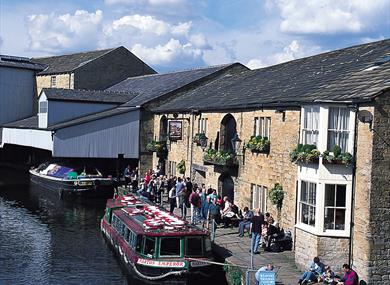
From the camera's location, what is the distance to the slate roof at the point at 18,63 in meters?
53.6

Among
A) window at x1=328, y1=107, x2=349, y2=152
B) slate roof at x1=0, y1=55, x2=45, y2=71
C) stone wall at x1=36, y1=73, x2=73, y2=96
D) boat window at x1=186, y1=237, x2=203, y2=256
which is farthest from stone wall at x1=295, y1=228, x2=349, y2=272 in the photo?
slate roof at x1=0, y1=55, x2=45, y2=71

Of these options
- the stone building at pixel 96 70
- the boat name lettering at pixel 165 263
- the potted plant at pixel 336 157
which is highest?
the stone building at pixel 96 70

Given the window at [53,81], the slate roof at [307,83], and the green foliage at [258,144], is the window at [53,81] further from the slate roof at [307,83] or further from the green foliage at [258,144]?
the green foliage at [258,144]

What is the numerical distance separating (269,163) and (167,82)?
20872 millimetres

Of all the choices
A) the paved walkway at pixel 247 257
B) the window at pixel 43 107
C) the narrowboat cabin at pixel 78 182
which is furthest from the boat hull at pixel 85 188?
the paved walkway at pixel 247 257

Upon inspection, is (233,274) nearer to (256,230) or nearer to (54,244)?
(256,230)

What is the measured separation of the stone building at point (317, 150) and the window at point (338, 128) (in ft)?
0.09

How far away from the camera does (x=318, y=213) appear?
16.2 metres

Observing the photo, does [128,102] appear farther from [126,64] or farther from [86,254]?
[86,254]

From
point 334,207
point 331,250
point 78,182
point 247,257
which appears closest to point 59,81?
point 78,182

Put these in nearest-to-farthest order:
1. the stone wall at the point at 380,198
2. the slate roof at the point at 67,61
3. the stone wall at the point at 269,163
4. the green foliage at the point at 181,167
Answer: the stone wall at the point at 380,198
the stone wall at the point at 269,163
the green foliage at the point at 181,167
the slate roof at the point at 67,61

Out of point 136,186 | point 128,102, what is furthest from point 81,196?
point 128,102

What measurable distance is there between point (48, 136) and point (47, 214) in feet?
27.3

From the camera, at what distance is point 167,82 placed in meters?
41.7
